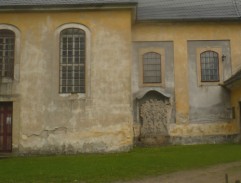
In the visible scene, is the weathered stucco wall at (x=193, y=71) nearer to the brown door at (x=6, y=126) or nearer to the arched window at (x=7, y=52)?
the arched window at (x=7, y=52)

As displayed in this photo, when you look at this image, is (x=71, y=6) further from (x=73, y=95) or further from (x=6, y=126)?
(x=6, y=126)

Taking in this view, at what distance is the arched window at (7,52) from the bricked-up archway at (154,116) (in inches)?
285

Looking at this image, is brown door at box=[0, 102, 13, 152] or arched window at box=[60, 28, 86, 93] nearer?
brown door at box=[0, 102, 13, 152]

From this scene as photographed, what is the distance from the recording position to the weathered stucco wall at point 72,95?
1820 cm

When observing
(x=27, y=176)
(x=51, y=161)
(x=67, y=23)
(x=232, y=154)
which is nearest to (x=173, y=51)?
(x=67, y=23)

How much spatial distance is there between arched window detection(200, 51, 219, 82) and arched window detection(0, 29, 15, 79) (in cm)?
1060

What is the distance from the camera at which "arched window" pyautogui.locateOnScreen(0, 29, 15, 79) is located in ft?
62.0

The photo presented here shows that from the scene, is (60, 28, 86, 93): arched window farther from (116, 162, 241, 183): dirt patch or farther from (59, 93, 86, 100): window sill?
(116, 162, 241, 183): dirt patch

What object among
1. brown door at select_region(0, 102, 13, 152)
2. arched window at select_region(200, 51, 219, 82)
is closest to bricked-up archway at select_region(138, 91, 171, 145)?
arched window at select_region(200, 51, 219, 82)

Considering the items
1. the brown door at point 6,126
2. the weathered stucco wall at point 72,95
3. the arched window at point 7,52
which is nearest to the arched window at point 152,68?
the weathered stucco wall at point 72,95

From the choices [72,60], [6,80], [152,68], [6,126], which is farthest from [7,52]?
[152,68]

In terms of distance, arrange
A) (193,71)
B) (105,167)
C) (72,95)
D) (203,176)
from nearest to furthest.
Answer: (203,176)
(105,167)
(72,95)
(193,71)

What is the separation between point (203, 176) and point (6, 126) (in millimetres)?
10854

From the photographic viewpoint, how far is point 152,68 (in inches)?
887
